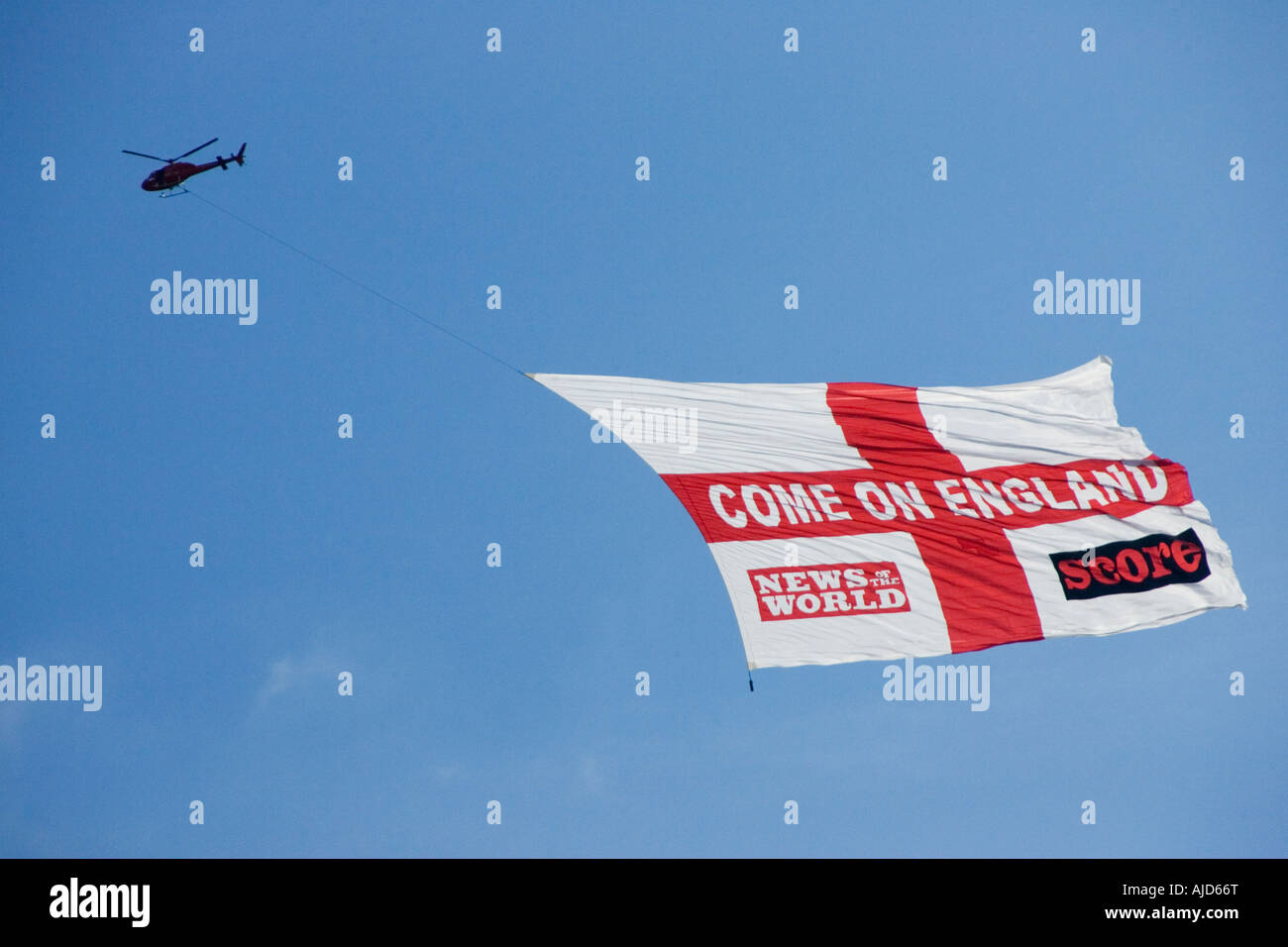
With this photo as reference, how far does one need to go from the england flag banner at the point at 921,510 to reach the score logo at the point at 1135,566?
32 millimetres

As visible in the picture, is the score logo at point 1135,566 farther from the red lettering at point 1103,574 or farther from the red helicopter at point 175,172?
the red helicopter at point 175,172

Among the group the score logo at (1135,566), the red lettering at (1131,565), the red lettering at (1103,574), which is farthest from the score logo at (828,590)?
the red lettering at (1131,565)

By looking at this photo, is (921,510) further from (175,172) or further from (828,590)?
(175,172)

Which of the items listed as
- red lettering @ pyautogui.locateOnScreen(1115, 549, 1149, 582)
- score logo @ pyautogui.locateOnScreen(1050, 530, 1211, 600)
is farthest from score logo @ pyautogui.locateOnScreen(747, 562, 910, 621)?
red lettering @ pyautogui.locateOnScreen(1115, 549, 1149, 582)

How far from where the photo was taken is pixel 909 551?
24.3 meters

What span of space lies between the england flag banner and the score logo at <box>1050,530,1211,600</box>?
32mm

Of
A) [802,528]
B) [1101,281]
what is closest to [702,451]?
[802,528]

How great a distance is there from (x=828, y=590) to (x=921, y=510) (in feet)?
8.30

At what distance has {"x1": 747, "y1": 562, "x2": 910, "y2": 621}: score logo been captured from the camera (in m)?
23.3

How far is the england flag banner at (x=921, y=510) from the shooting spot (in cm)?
2353

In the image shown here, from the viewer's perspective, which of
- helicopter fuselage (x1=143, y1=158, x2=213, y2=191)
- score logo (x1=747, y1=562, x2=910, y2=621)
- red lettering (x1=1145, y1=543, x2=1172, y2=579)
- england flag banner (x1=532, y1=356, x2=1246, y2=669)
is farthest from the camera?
helicopter fuselage (x1=143, y1=158, x2=213, y2=191)

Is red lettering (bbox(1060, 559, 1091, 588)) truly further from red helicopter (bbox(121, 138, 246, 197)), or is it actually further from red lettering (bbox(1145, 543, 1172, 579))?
red helicopter (bbox(121, 138, 246, 197))
